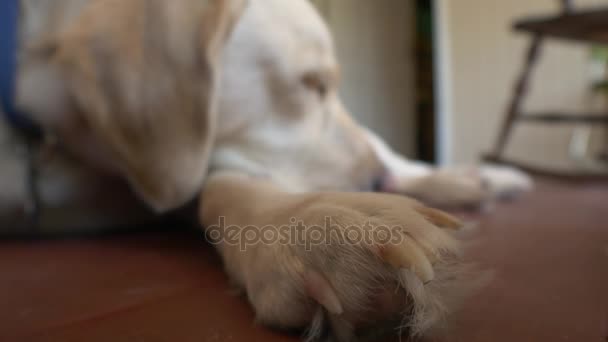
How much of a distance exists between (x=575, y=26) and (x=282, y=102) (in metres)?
1.54

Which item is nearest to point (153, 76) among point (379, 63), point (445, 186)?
point (445, 186)

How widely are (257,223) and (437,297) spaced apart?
0.76 ft

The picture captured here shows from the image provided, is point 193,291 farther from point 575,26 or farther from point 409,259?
point 575,26

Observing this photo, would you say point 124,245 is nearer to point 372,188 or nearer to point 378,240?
point 372,188

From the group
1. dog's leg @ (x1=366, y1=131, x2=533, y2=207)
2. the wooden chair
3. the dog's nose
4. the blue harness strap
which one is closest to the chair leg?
the wooden chair

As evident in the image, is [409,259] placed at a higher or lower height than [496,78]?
higher

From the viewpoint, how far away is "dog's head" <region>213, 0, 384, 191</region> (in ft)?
2.83

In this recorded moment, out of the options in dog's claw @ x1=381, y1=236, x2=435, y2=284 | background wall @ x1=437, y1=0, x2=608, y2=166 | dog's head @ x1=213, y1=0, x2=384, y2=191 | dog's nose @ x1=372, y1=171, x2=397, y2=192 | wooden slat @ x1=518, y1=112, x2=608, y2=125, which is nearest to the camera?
dog's claw @ x1=381, y1=236, x2=435, y2=284

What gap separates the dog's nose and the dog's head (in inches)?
1.8

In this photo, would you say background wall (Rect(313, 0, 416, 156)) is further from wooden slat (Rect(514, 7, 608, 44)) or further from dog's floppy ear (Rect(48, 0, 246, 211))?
dog's floppy ear (Rect(48, 0, 246, 211))

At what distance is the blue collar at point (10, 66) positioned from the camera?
0.82m

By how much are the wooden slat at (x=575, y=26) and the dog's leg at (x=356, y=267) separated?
5.76 ft

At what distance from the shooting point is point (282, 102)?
2.96ft

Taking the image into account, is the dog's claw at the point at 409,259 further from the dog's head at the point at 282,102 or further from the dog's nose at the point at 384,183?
the dog's nose at the point at 384,183
